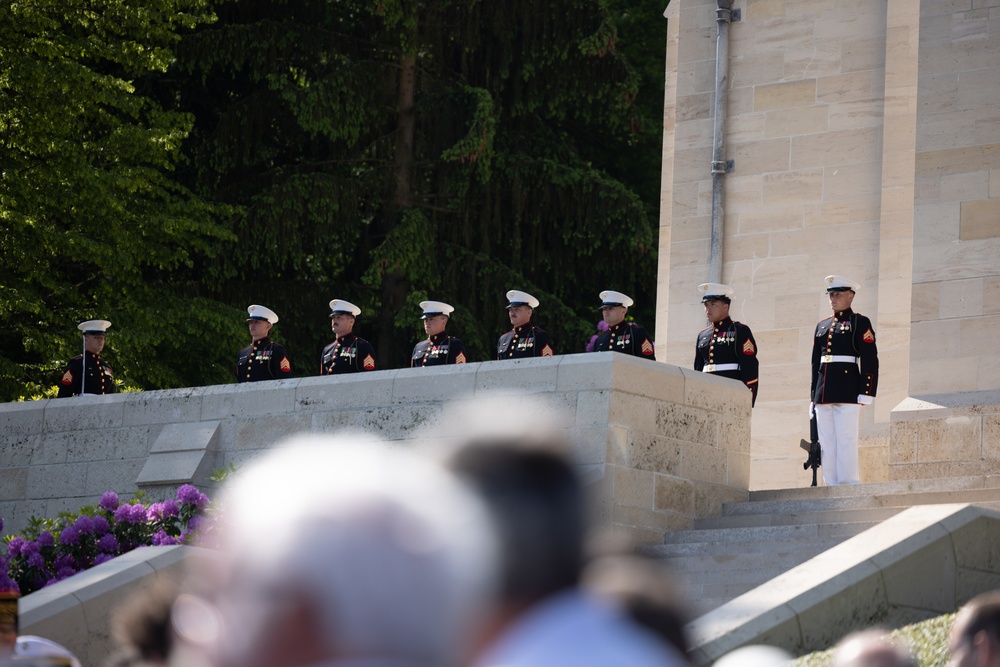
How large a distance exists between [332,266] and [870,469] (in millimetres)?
12259

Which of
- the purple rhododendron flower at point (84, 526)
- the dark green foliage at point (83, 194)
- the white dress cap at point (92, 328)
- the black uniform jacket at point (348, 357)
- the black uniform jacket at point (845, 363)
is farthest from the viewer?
the dark green foliage at point (83, 194)

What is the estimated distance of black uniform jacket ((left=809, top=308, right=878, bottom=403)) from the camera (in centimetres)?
1320

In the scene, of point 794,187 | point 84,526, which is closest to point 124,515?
point 84,526

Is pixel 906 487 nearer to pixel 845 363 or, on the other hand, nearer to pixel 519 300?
pixel 845 363

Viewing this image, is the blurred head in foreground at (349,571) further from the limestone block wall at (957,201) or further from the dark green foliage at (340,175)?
the dark green foliage at (340,175)

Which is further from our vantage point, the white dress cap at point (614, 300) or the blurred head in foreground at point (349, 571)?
the white dress cap at point (614, 300)

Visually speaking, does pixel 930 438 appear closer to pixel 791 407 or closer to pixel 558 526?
pixel 791 407

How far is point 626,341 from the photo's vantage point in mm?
14547

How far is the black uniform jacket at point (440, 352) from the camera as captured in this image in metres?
15.2

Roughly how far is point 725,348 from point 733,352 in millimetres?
96

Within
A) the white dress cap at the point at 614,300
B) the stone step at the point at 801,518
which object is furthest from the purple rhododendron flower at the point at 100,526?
the white dress cap at the point at 614,300

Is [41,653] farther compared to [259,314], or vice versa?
[259,314]

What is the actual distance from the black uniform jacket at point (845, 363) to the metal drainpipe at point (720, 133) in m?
3.88

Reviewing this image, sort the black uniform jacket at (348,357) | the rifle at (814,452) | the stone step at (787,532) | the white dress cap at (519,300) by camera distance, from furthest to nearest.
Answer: the black uniform jacket at (348,357)
the white dress cap at (519,300)
the rifle at (814,452)
the stone step at (787,532)
